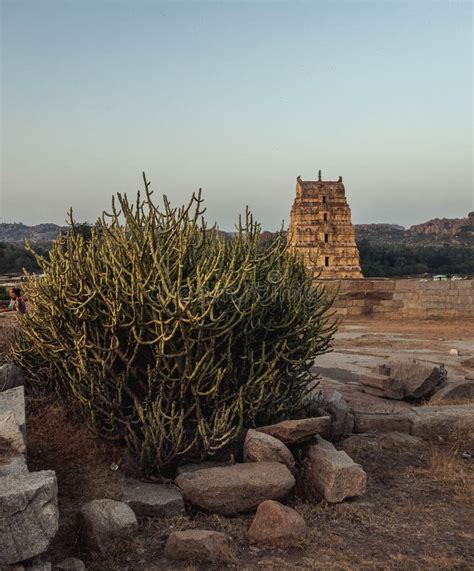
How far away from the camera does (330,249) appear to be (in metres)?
41.2

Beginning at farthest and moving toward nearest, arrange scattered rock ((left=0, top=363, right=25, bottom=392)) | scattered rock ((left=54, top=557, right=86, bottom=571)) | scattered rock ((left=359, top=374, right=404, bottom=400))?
scattered rock ((left=359, top=374, right=404, bottom=400)), scattered rock ((left=0, top=363, right=25, bottom=392)), scattered rock ((left=54, top=557, right=86, bottom=571))

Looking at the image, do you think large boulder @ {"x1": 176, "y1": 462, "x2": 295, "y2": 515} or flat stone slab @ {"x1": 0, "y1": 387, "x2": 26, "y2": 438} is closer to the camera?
large boulder @ {"x1": 176, "y1": 462, "x2": 295, "y2": 515}

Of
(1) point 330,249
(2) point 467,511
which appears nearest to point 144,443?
(2) point 467,511

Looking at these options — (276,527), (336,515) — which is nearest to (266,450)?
(336,515)

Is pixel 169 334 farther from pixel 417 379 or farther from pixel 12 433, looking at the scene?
pixel 417 379

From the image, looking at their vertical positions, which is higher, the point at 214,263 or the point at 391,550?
the point at 214,263

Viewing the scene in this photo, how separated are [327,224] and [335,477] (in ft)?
123

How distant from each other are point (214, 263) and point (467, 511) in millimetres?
2622

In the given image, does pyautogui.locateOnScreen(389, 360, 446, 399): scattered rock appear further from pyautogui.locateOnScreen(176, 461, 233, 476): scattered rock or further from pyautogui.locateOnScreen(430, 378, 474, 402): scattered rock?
pyautogui.locateOnScreen(176, 461, 233, 476): scattered rock

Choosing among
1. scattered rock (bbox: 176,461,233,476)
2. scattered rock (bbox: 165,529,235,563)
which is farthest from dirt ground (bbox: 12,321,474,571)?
scattered rock (bbox: 176,461,233,476)

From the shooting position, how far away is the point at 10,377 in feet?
18.9

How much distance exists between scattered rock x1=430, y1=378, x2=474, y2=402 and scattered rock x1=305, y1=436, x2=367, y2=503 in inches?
117

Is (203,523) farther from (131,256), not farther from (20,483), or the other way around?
(131,256)

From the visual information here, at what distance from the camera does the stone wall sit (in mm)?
15633
